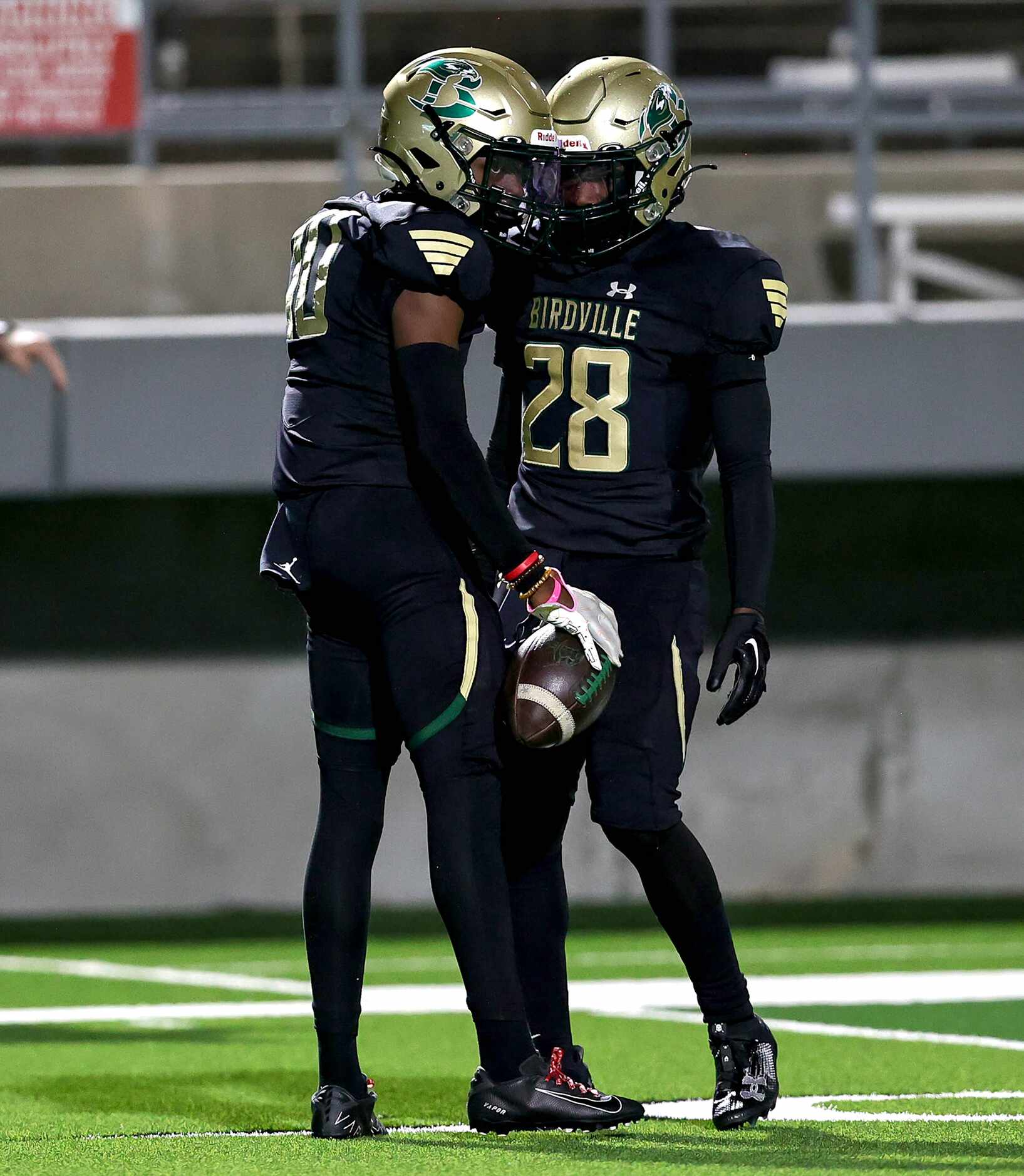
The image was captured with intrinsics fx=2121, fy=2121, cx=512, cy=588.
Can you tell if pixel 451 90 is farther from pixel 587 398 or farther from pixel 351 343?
pixel 587 398

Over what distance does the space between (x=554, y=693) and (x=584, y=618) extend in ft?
0.46

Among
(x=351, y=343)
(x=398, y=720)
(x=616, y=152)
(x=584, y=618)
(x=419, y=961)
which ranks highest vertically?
(x=616, y=152)

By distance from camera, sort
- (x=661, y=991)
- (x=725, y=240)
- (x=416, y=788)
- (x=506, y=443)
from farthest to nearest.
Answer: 1. (x=416, y=788)
2. (x=661, y=991)
3. (x=506, y=443)
4. (x=725, y=240)

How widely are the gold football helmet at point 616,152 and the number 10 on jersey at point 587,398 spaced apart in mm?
196

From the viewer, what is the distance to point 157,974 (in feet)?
24.0

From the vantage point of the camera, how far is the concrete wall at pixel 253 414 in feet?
27.1

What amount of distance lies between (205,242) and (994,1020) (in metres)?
5.82

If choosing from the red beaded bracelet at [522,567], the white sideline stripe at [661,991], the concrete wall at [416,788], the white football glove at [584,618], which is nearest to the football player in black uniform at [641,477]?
the white football glove at [584,618]

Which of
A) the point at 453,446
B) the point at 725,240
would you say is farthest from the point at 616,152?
the point at 453,446

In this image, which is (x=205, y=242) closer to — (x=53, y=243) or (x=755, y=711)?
(x=53, y=243)

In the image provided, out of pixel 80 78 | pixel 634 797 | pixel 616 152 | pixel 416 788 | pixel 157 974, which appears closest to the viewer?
pixel 634 797

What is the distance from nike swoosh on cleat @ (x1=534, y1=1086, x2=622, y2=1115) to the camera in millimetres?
3674

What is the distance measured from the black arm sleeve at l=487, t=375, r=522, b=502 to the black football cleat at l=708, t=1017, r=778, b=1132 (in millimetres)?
1115

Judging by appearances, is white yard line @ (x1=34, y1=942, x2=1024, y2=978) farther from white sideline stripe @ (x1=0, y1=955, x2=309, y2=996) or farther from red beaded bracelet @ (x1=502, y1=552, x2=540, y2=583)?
red beaded bracelet @ (x1=502, y1=552, x2=540, y2=583)
